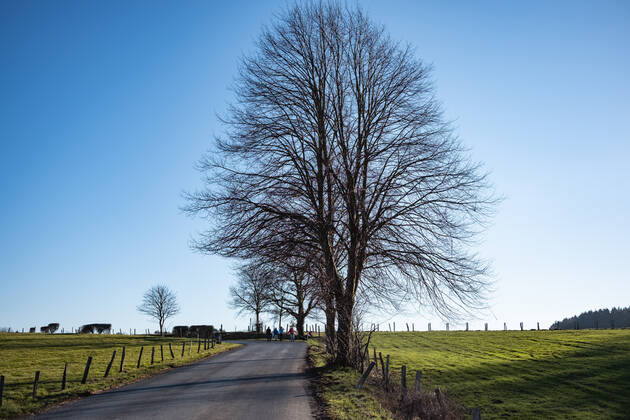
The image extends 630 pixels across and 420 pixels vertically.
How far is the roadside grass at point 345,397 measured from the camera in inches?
478

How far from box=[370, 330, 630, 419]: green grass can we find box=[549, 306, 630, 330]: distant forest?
42359mm

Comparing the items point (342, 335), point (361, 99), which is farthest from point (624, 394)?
point (361, 99)

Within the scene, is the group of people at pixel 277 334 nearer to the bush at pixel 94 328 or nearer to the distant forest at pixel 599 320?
the bush at pixel 94 328

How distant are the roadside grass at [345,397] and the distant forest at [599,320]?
7859 centimetres

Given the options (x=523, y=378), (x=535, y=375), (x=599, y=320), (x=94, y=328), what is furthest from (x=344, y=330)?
(x=599, y=320)

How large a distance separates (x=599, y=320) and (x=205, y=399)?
96.0 meters

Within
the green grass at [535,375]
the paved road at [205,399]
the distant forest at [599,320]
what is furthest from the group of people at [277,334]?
the distant forest at [599,320]

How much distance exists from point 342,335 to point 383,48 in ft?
40.9

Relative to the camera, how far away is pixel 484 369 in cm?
3312

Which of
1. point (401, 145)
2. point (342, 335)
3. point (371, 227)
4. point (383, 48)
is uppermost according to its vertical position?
point (383, 48)

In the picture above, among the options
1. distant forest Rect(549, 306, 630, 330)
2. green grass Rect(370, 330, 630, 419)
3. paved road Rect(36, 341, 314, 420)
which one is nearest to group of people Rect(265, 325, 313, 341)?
green grass Rect(370, 330, 630, 419)

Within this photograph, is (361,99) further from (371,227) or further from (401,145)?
(371,227)

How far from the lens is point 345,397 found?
14.1 metres

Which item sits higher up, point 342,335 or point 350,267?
point 350,267
